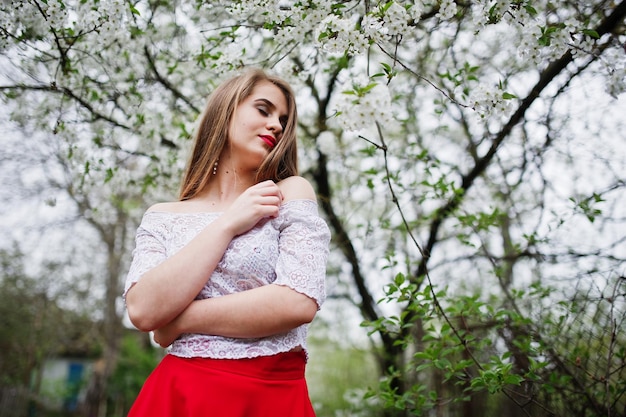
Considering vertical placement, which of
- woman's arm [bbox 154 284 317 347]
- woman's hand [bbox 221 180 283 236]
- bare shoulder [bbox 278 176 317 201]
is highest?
bare shoulder [bbox 278 176 317 201]

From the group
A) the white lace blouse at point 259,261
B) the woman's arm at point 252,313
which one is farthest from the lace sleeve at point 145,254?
the woman's arm at point 252,313

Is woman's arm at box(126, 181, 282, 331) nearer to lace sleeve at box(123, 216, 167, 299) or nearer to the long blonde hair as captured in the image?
lace sleeve at box(123, 216, 167, 299)

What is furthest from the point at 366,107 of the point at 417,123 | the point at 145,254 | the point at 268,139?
the point at 417,123

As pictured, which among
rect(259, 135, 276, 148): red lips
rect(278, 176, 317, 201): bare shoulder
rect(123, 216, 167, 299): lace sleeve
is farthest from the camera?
rect(259, 135, 276, 148): red lips

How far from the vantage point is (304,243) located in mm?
1269

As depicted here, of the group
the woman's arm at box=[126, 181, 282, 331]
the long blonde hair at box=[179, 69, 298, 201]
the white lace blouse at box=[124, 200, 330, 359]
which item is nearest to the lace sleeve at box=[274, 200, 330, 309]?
the white lace blouse at box=[124, 200, 330, 359]

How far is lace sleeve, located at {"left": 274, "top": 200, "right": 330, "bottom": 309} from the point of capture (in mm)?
1198

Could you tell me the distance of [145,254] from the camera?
1342 millimetres

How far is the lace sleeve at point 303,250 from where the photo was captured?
120cm

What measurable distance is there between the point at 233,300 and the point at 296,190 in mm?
396

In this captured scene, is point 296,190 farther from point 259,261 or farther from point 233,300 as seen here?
point 233,300

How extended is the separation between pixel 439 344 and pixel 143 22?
8.14 ft

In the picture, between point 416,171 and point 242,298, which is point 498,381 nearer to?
point 242,298

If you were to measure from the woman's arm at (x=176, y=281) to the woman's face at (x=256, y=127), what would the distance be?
0.35 m
